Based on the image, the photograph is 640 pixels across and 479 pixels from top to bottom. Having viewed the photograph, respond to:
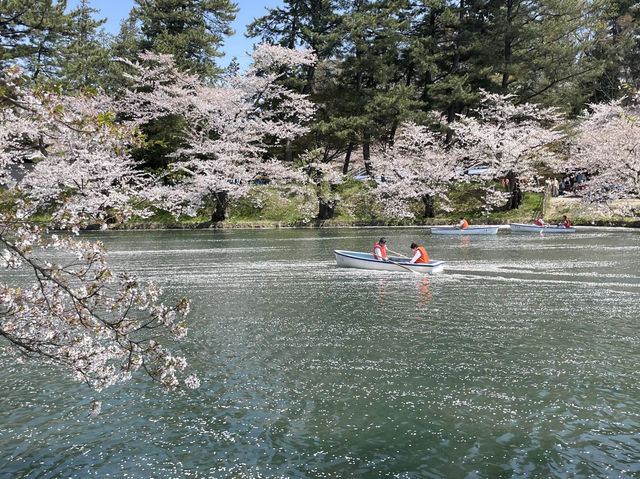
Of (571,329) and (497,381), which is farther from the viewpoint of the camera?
(571,329)

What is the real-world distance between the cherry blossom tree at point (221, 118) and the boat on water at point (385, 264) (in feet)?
67.2

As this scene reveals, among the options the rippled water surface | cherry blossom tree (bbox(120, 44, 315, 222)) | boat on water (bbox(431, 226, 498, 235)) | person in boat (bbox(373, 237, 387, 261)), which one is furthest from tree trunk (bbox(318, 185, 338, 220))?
the rippled water surface

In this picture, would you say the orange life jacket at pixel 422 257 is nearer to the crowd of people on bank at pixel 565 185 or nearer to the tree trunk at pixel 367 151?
the tree trunk at pixel 367 151

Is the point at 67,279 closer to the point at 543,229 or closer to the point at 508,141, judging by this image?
the point at 543,229

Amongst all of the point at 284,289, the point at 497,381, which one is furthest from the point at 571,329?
the point at 284,289

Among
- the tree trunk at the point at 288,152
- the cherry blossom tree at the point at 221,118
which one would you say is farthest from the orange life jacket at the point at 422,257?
the tree trunk at the point at 288,152

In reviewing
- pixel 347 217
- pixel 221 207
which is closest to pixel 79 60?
pixel 221 207

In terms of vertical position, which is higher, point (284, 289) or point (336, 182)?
point (336, 182)

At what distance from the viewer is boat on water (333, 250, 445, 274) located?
20.2 metres

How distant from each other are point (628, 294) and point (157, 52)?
39.2 meters

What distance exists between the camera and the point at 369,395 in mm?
8609

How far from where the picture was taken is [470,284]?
59.1ft

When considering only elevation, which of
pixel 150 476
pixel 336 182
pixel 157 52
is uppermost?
pixel 157 52

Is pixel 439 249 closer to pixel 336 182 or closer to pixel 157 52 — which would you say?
pixel 336 182
